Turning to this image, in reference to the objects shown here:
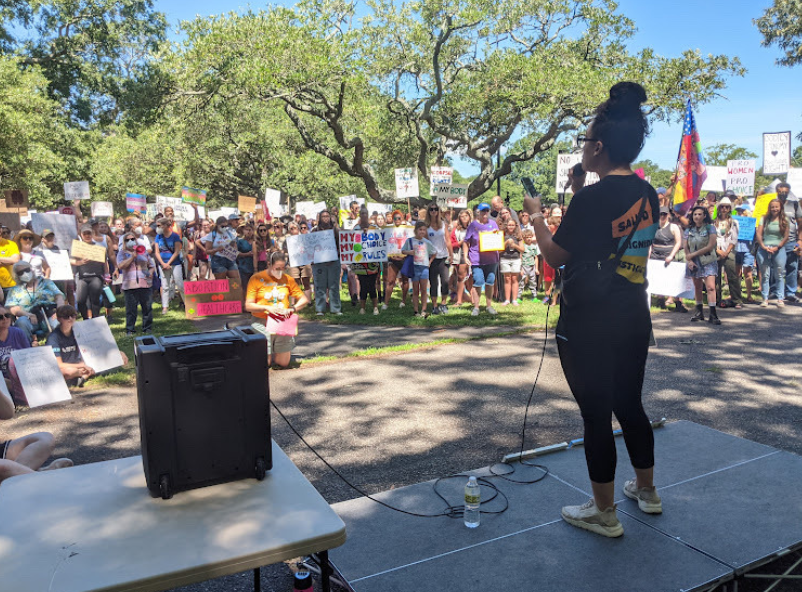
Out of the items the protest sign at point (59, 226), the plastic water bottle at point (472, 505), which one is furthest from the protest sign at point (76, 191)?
the plastic water bottle at point (472, 505)

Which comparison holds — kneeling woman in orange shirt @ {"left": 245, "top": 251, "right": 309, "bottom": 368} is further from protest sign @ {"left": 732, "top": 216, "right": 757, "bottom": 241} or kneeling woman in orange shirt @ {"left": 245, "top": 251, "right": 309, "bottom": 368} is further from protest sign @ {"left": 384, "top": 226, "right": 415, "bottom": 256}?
A: protest sign @ {"left": 732, "top": 216, "right": 757, "bottom": 241}

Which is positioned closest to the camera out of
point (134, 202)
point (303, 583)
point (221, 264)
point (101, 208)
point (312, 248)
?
point (303, 583)

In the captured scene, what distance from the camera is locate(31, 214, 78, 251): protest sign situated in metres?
11.1

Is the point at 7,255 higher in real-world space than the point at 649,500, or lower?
higher

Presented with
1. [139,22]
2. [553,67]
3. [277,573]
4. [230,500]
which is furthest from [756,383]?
[139,22]

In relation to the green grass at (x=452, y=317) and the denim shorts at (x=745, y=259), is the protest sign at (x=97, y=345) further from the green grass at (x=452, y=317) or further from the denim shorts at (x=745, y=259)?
the denim shorts at (x=745, y=259)

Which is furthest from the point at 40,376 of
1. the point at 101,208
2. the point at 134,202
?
the point at 134,202

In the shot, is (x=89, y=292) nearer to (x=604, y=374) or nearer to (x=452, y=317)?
(x=452, y=317)

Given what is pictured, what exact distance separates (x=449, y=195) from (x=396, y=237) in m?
3.81

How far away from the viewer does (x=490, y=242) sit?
1145cm

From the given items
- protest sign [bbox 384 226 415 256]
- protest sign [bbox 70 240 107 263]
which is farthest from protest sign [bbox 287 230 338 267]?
protest sign [bbox 70 240 107 263]

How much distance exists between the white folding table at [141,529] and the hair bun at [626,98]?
2.22 metres

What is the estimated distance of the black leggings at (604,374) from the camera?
3047 millimetres

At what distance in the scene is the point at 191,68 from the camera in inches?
702
